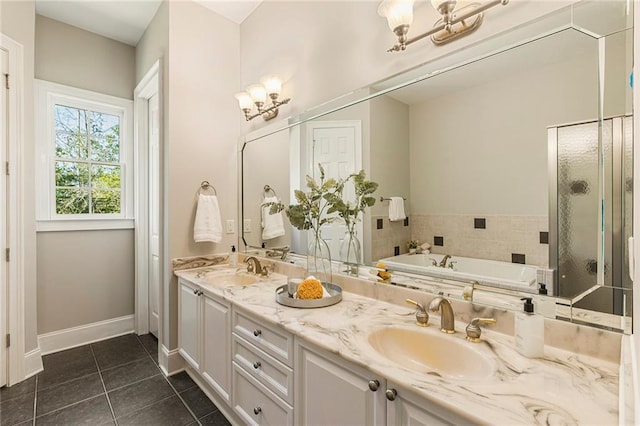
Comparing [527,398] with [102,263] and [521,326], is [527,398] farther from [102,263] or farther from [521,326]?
[102,263]

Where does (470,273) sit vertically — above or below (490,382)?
above

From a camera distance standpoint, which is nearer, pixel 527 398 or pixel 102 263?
pixel 527 398

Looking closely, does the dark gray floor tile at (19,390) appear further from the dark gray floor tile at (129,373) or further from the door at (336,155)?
the door at (336,155)

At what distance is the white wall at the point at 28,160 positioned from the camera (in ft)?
6.87

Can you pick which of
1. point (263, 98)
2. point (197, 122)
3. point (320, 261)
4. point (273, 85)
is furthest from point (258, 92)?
point (320, 261)

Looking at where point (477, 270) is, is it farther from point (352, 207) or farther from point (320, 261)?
point (320, 261)

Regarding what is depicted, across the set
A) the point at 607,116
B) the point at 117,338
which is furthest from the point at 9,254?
the point at 607,116

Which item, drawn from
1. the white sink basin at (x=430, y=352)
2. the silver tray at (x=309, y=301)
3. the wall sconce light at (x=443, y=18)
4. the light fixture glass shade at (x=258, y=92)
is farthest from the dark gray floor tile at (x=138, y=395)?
the wall sconce light at (x=443, y=18)

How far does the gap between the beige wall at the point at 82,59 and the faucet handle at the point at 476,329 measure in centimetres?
351

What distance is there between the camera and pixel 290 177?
2.10 m

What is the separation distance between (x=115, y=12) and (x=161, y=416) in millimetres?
3110

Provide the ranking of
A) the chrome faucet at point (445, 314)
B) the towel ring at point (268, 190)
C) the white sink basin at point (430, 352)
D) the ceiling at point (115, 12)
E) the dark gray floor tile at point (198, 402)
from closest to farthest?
the white sink basin at point (430, 352) < the chrome faucet at point (445, 314) < the dark gray floor tile at point (198, 402) < the towel ring at point (268, 190) < the ceiling at point (115, 12)

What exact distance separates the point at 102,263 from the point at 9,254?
0.80m

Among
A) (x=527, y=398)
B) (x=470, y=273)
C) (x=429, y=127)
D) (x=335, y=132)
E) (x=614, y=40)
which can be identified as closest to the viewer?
(x=527, y=398)
